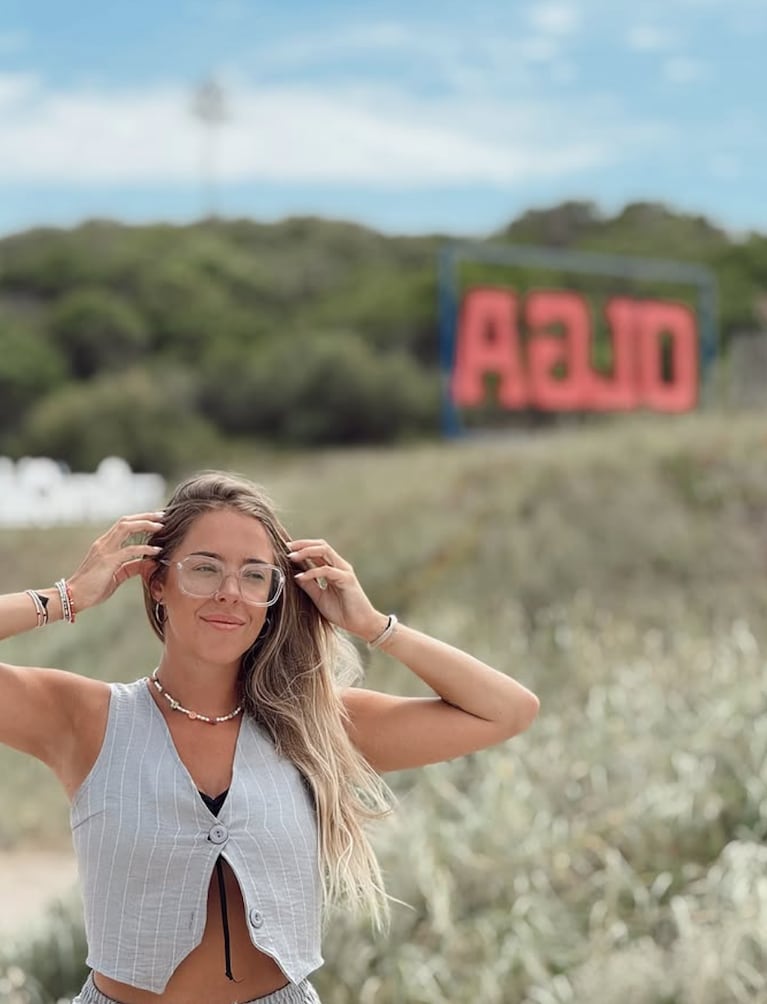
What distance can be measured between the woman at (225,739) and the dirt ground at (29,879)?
4850 mm

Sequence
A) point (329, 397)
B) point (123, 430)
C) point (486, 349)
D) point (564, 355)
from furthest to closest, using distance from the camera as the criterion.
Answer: point (329, 397) → point (123, 430) → point (564, 355) → point (486, 349)

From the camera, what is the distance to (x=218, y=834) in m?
2.33

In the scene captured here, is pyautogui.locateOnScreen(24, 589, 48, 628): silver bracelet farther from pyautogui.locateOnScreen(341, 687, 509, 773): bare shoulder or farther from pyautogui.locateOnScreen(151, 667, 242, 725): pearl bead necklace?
pyautogui.locateOnScreen(341, 687, 509, 773): bare shoulder

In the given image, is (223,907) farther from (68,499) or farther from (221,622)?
(68,499)

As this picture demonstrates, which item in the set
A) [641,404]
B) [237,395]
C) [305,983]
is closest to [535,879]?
[305,983]

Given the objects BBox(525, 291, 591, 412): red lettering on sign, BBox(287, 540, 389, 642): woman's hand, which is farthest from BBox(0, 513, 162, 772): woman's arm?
BBox(525, 291, 591, 412): red lettering on sign

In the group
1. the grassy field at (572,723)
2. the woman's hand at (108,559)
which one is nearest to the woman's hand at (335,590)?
the woman's hand at (108,559)

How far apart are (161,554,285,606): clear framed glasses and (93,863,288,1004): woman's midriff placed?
43cm

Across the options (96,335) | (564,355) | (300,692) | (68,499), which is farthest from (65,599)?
(96,335)

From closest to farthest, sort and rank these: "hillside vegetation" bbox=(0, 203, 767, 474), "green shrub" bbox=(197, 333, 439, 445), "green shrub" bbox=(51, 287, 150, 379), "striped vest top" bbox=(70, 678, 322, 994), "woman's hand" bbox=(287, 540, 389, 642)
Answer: "striped vest top" bbox=(70, 678, 322, 994)
"woman's hand" bbox=(287, 540, 389, 642)
"hillside vegetation" bbox=(0, 203, 767, 474)
"green shrub" bbox=(197, 333, 439, 445)
"green shrub" bbox=(51, 287, 150, 379)

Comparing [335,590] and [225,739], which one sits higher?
[335,590]

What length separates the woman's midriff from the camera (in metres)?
2.34

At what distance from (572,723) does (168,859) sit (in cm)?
555

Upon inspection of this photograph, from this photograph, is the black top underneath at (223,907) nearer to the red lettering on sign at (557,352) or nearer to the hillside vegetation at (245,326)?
the red lettering on sign at (557,352)
